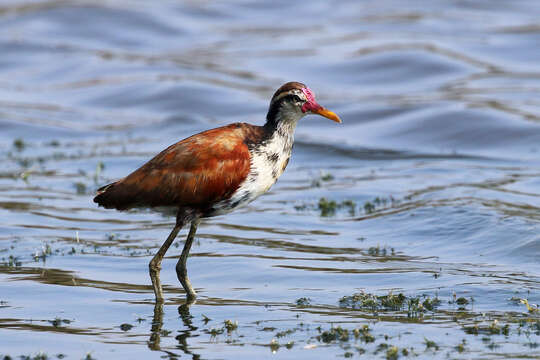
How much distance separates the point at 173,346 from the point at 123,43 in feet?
75.7

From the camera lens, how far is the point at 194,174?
8.89 m

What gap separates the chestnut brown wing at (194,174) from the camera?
8.81 metres

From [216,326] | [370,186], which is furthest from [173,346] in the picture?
[370,186]

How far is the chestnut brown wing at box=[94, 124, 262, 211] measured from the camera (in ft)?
28.9

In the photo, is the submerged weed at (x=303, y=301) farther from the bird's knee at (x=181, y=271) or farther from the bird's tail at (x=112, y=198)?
the bird's tail at (x=112, y=198)

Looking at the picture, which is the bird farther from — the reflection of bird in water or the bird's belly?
the reflection of bird in water

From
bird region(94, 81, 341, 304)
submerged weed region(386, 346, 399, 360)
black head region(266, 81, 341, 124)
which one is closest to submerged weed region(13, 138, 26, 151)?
bird region(94, 81, 341, 304)

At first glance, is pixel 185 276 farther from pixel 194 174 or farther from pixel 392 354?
pixel 392 354

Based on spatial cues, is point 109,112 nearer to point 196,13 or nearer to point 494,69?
point 494,69

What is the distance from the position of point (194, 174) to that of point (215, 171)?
0.71 ft

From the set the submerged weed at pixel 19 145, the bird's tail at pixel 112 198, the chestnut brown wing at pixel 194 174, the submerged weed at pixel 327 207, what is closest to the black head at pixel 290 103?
the chestnut brown wing at pixel 194 174

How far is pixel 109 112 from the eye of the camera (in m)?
22.7

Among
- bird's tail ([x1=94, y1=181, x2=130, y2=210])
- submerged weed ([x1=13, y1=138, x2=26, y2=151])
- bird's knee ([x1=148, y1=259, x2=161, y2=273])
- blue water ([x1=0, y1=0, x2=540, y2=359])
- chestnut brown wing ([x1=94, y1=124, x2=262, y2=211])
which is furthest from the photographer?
submerged weed ([x1=13, y1=138, x2=26, y2=151])

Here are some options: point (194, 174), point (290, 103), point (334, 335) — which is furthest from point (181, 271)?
point (334, 335)
